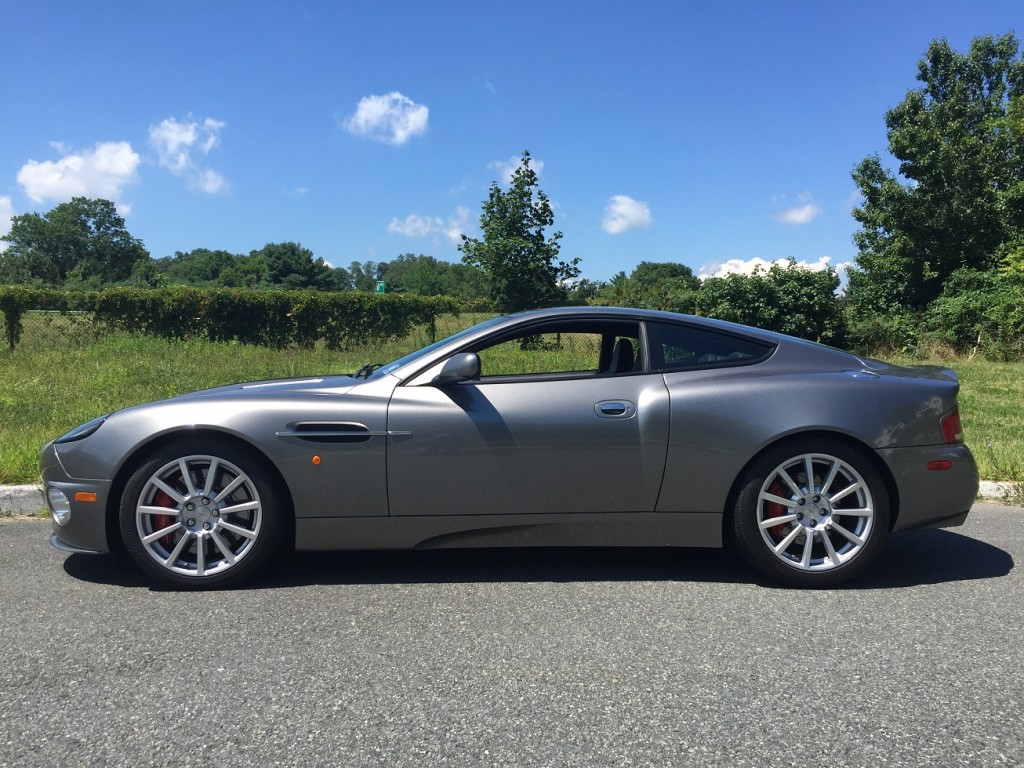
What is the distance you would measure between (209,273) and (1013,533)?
118955 millimetres

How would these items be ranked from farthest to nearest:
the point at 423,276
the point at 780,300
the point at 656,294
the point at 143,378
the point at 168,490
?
1. the point at 423,276
2. the point at 656,294
3. the point at 780,300
4. the point at 143,378
5. the point at 168,490

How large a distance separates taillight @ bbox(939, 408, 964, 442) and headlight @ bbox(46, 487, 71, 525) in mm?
4294

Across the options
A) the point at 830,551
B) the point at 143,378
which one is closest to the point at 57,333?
the point at 143,378

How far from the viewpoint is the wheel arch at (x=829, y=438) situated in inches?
143

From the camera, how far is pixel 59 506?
3607mm

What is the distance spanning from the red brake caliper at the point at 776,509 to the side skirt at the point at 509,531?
0.81 ft

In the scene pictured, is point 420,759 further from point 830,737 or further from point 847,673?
point 847,673

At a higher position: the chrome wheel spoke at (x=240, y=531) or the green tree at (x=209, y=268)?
the green tree at (x=209, y=268)

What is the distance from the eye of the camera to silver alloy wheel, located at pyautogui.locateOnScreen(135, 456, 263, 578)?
3527mm

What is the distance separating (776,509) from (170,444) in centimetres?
295

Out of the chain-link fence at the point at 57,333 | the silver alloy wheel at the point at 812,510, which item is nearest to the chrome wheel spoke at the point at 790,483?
the silver alloy wheel at the point at 812,510

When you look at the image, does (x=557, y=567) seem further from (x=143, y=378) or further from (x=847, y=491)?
(x=143, y=378)

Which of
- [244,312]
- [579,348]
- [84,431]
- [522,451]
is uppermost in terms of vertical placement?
[244,312]

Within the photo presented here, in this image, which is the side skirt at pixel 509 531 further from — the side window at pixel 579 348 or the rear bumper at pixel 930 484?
the rear bumper at pixel 930 484
